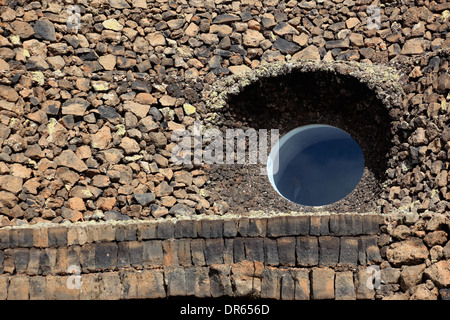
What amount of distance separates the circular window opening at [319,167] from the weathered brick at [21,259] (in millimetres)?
4752

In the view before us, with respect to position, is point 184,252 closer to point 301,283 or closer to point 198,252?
point 198,252

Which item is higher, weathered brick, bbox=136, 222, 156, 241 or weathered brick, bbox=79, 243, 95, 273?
weathered brick, bbox=136, 222, 156, 241

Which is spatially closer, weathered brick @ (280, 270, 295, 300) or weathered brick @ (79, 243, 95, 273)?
weathered brick @ (280, 270, 295, 300)

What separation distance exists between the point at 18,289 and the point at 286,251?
86.6 inches

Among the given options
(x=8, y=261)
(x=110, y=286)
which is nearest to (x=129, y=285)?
(x=110, y=286)

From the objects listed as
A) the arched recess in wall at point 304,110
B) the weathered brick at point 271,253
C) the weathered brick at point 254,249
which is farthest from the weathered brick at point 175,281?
the arched recess in wall at point 304,110

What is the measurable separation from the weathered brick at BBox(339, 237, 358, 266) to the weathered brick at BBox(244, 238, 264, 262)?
63cm

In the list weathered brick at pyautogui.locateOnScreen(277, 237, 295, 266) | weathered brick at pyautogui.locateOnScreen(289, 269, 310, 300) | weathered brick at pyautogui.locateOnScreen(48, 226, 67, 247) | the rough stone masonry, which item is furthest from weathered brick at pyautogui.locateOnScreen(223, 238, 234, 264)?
the rough stone masonry

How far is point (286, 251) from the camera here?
5.34m

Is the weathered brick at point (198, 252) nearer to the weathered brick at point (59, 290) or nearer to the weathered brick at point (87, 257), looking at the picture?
the weathered brick at point (87, 257)

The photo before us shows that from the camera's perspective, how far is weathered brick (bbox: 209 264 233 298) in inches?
208

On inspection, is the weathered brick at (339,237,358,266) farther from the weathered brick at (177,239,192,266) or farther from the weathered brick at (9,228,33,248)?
the weathered brick at (9,228,33,248)

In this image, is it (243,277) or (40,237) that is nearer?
(243,277)
